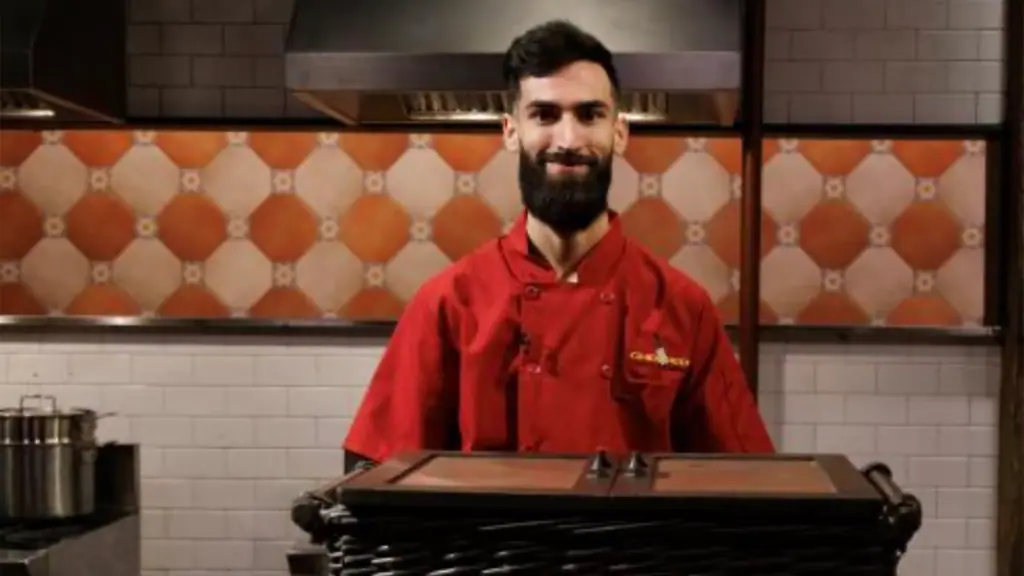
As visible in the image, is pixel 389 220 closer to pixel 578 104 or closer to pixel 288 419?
pixel 288 419

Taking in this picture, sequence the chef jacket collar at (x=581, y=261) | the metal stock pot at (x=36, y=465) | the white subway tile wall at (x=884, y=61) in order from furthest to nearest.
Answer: the white subway tile wall at (x=884, y=61) < the metal stock pot at (x=36, y=465) < the chef jacket collar at (x=581, y=261)

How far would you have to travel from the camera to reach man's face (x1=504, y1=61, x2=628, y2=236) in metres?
1.75

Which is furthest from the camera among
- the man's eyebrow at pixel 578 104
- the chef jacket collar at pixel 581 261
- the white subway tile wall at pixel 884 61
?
the white subway tile wall at pixel 884 61

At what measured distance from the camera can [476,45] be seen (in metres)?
2.70

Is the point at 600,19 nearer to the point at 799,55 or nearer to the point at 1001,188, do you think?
the point at 799,55

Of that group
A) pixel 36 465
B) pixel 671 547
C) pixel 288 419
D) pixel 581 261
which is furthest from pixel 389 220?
pixel 671 547

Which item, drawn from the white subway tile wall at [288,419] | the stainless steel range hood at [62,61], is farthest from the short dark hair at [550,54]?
the white subway tile wall at [288,419]

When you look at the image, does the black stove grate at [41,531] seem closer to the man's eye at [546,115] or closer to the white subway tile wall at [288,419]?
the white subway tile wall at [288,419]

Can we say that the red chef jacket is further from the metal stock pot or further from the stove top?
the metal stock pot

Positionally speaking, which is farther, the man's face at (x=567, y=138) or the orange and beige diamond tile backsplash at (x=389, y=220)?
the orange and beige diamond tile backsplash at (x=389, y=220)

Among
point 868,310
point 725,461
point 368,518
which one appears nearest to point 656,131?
point 868,310

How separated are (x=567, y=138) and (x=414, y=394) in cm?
41

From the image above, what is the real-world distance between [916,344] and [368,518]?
104 inches

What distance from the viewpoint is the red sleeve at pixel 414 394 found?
5.97 feet
